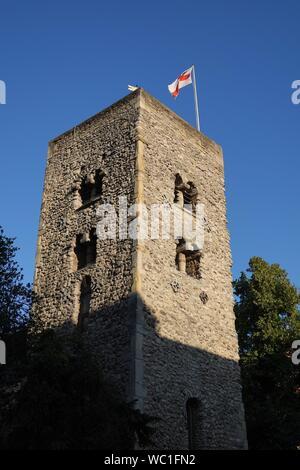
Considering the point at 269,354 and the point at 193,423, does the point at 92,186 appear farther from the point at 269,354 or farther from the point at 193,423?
the point at 269,354

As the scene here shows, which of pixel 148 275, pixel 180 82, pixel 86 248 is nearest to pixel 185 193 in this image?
pixel 86 248

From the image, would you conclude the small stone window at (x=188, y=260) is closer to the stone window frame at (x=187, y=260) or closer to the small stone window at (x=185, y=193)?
the stone window frame at (x=187, y=260)

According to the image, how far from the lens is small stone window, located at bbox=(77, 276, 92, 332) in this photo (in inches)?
646

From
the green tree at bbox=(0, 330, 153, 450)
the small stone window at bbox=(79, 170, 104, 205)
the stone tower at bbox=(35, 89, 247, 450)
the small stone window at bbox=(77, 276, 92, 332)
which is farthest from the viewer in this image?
the small stone window at bbox=(79, 170, 104, 205)

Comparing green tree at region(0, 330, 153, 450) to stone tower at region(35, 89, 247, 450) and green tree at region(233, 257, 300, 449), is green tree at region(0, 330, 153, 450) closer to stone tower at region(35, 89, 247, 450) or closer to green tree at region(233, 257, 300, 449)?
stone tower at region(35, 89, 247, 450)

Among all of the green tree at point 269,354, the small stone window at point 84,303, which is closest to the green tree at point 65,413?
the small stone window at point 84,303

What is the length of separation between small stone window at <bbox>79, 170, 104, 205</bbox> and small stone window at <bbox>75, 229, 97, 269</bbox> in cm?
129

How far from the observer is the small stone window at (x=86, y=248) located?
1761 cm

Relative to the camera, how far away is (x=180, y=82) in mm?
21328

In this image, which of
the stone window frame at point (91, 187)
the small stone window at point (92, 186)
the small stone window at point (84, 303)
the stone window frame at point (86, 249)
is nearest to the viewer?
the small stone window at point (84, 303)

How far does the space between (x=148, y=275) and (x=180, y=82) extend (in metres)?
8.91

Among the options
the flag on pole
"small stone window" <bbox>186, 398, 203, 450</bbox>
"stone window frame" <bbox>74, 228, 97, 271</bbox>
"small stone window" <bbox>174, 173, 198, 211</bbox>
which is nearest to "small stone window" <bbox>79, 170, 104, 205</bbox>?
"stone window frame" <bbox>74, 228, 97, 271</bbox>

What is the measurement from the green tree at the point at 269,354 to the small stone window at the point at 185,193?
8.32 metres
